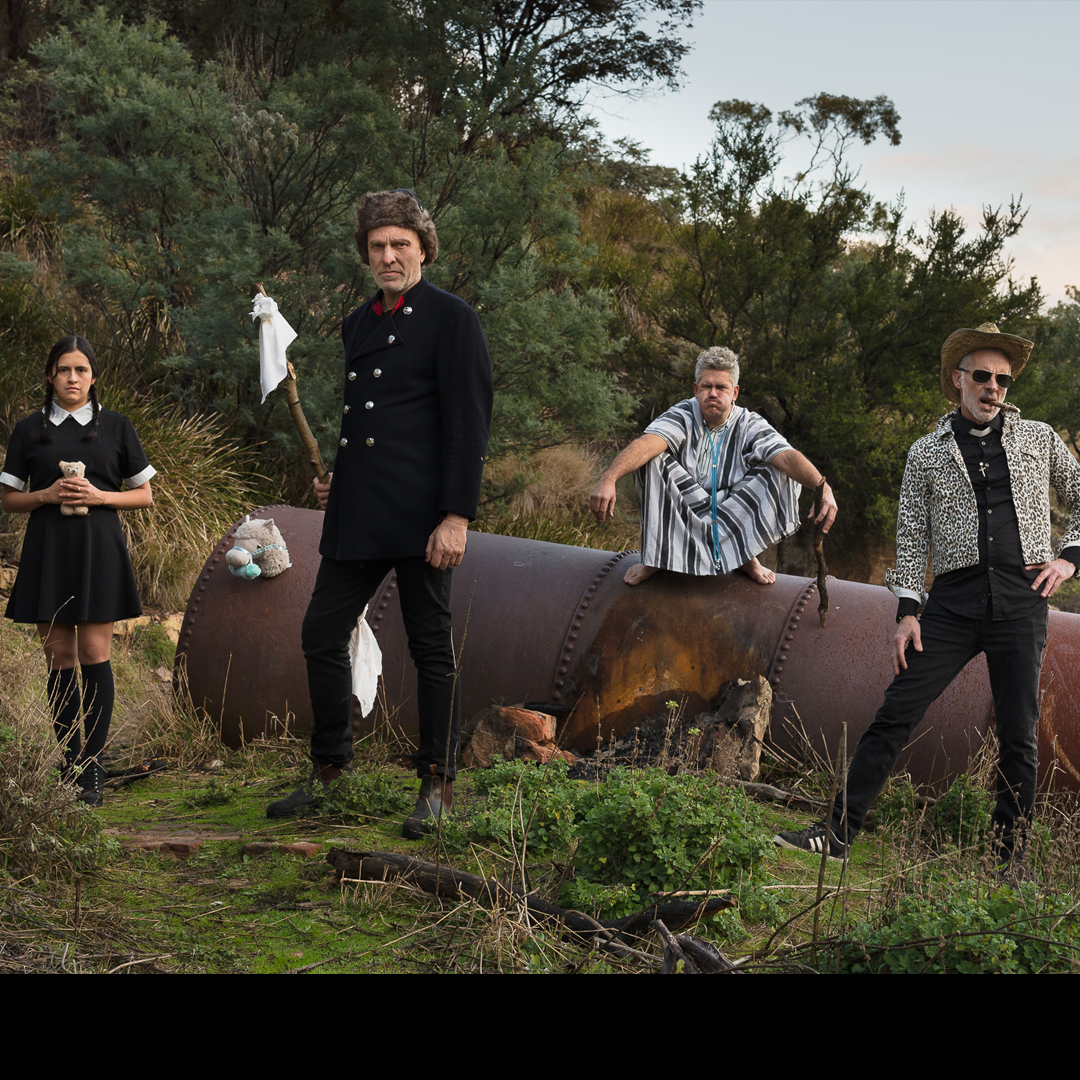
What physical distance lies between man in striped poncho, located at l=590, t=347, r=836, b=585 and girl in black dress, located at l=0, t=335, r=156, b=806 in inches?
82.7

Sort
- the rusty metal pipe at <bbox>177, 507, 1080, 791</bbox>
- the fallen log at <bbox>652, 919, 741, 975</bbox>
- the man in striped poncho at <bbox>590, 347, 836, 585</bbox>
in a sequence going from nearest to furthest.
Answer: the fallen log at <bbox>652, 919, 741, 975</bbox> < the rusty metal pipe at <bbox>177, 507, 1080, 791</bbox> < the man in striped poncho at <bbox>590, 347, 836, 585</bbox>

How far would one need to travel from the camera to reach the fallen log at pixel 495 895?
2.62 m

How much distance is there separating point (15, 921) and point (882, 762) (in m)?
2.61

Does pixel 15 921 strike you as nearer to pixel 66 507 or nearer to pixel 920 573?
pixel 66 507

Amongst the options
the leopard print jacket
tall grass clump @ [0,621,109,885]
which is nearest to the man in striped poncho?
the leopard print jacket

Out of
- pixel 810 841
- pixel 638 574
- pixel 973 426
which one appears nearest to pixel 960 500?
pixel 973 426

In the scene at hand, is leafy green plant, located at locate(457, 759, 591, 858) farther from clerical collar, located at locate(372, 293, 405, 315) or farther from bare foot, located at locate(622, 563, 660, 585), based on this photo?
clerical collar, located at locate(372, 293, 405, 315)

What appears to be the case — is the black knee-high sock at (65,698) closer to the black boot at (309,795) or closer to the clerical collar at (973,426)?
the black boot at (309,795)

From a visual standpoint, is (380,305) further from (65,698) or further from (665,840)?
(665,840)

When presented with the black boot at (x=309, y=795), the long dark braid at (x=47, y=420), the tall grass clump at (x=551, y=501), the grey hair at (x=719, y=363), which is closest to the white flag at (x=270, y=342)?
the long dark braid at (x=47, y=420)

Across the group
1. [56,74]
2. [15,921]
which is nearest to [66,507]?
[15,921]

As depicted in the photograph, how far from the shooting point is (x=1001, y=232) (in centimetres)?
1302

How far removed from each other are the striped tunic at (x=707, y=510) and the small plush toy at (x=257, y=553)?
172cm

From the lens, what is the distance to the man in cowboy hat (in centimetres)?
344
